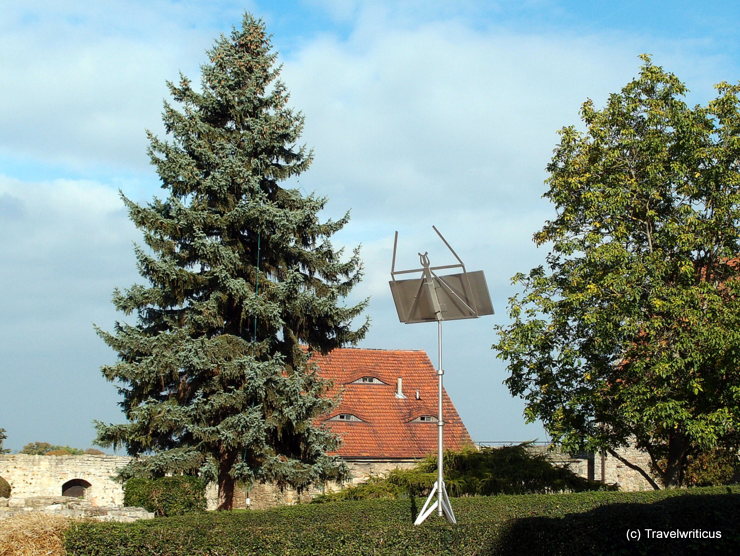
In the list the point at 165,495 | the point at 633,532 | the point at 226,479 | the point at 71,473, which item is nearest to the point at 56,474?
the point at 71,473

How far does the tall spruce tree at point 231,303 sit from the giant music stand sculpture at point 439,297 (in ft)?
23.1

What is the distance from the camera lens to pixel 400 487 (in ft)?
68.6

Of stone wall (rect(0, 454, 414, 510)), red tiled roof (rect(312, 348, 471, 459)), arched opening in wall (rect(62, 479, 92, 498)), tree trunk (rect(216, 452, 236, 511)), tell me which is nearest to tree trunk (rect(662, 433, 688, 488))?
red tiled roof (rect(312, 348, 471, 459))

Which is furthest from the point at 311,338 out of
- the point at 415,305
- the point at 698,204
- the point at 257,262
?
the point at 698,204

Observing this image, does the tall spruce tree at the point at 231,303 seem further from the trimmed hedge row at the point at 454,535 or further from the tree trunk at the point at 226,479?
the trimmed hedge row at the point at 454,535

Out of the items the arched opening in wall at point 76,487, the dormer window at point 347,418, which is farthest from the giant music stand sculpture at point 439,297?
the arched opening in wall at point 76,487

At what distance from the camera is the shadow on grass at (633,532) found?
27.6ft

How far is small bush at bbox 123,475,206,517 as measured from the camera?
16.7m

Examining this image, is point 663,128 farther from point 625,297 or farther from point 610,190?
point 625,297

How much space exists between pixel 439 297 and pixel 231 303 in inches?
345

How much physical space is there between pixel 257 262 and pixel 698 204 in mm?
10946

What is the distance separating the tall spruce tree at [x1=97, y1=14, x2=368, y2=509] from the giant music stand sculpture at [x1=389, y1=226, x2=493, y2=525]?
7.04 m

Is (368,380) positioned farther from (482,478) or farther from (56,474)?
(56,474)

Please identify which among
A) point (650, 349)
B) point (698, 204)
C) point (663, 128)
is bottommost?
point (650, 349)
